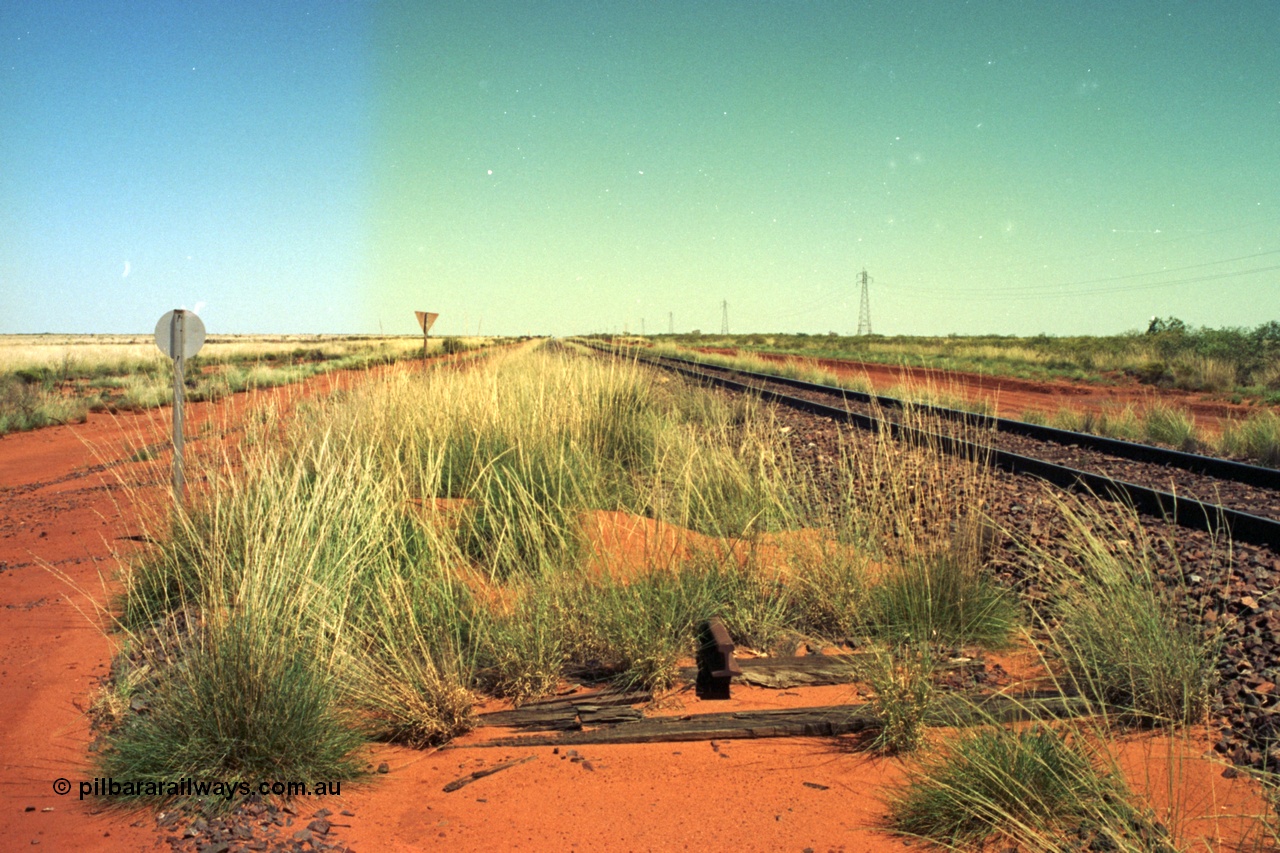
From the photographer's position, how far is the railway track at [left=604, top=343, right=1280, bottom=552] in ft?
21.3

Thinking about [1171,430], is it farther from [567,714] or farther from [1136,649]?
[567,714]

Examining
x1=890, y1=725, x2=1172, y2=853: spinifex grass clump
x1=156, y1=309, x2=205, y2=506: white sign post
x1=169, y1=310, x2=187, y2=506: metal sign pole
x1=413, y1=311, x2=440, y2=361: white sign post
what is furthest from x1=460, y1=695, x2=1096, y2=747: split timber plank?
x1=413, y1=311, x2=440, y2=361: white sign post

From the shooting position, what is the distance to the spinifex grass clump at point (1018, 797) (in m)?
2.97

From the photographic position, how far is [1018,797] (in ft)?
10.4

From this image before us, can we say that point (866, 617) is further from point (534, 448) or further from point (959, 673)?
point (534, 448)

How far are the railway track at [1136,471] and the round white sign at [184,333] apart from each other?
6372 mm

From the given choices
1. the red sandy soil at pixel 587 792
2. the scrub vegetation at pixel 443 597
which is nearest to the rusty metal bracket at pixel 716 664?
the red sandy soil at pixel 587 792

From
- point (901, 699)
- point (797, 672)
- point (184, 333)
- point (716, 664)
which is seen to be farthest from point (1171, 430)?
point (184, 333)

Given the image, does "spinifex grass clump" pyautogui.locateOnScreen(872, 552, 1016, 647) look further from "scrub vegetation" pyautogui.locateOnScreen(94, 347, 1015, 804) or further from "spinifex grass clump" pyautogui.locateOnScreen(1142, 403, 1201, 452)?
"spinifex grass clump" pyautogui.locateOnScreen(1142, 403, 1201, 452)

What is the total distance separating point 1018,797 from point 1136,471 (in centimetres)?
794

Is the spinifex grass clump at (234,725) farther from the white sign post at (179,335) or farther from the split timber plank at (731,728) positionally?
the white sign post at (179,335)

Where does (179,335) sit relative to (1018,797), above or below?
above

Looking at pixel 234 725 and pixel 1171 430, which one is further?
pixel 1171 430

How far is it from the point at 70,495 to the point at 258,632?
10221 mm
